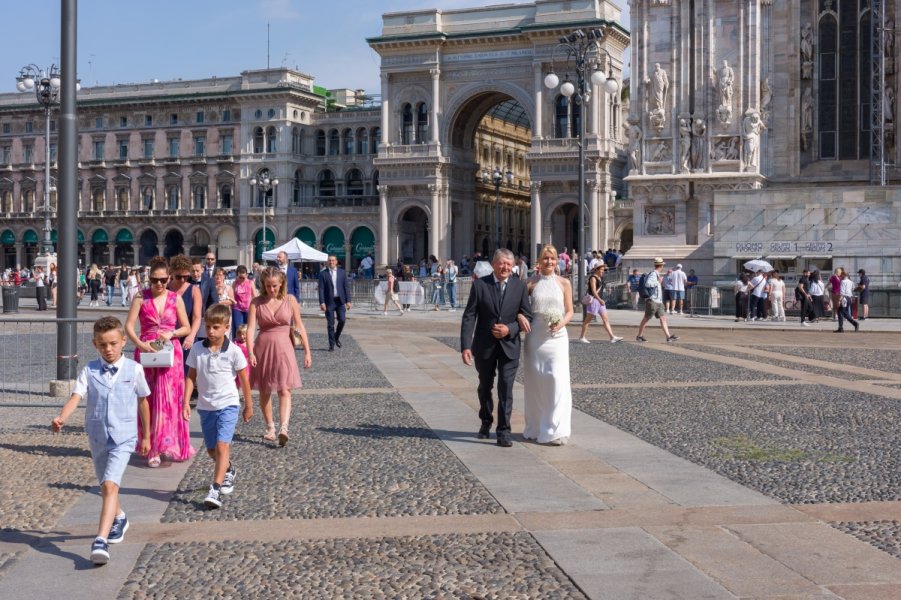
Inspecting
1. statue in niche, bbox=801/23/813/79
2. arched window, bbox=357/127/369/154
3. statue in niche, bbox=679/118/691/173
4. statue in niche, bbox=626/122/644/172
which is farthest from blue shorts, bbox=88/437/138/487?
arched window, bbox=357/127/369/154

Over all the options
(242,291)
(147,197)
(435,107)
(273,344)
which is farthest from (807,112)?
(147,197)

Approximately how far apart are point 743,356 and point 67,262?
11.3 m

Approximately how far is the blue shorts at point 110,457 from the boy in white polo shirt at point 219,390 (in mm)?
1135

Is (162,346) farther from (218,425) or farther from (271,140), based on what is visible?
(271,140)

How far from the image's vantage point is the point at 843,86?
1539 inches

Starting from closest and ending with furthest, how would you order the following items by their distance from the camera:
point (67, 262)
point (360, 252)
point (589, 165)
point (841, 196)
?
point (67, 262), point (841, 196), point (589, 165), point (360, 252)

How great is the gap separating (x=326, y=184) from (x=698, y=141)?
5446 centimetres

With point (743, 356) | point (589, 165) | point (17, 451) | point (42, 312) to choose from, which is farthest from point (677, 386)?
point (589, 165)

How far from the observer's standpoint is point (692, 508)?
24.4ft

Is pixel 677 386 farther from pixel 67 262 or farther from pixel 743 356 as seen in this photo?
pixel 67 262

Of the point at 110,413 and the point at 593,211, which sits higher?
the point at 593,211

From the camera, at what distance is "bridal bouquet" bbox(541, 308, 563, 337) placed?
32.9ft

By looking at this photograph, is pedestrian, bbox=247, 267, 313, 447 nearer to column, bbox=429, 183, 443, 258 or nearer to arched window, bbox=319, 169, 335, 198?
column, bbox=429, 183, 443, 258

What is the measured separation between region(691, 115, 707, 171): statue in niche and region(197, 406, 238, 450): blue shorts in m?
31.5
